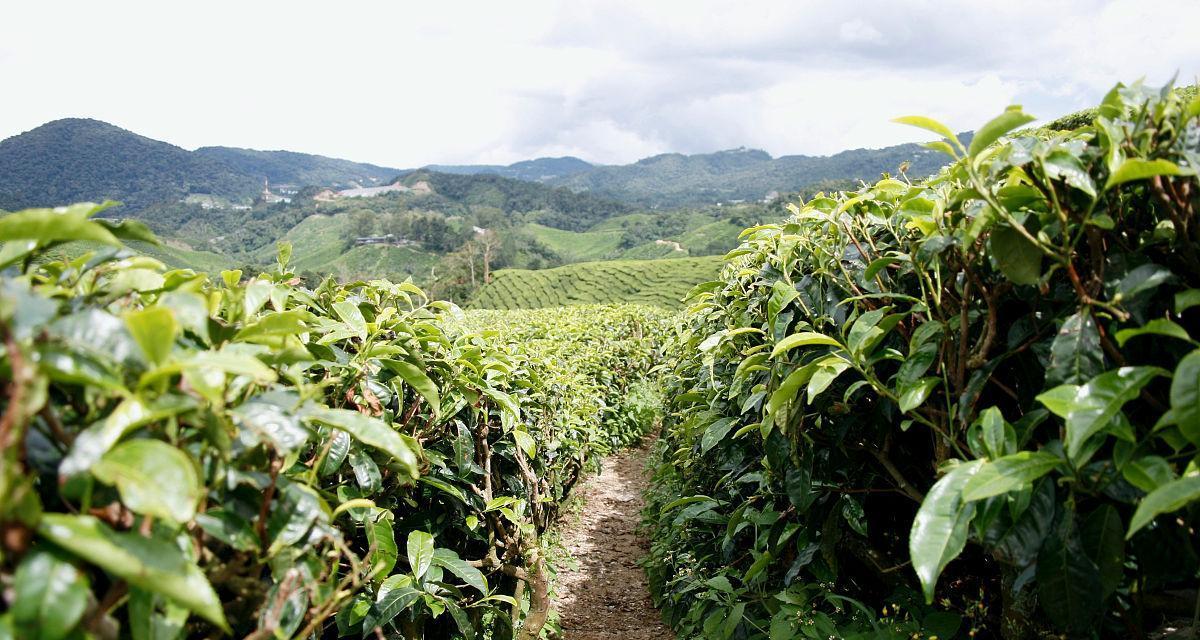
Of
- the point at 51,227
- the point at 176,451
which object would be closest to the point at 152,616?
the point at 176,451

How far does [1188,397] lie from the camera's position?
875 millimetres

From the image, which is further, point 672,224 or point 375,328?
point 672,224

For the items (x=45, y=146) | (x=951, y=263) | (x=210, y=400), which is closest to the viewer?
(x=210, y=400)

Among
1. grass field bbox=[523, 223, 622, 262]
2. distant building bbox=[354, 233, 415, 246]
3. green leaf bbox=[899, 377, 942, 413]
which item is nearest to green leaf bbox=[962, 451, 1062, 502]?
green leaf bbox=[899, 377, 942, 413]

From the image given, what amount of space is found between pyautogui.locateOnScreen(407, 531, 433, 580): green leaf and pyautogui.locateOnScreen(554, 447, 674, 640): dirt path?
2.07 metres

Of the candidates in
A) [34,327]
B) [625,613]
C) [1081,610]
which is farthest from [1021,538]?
[625,613]

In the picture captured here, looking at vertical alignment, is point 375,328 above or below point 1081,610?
above

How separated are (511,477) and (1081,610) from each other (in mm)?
2120

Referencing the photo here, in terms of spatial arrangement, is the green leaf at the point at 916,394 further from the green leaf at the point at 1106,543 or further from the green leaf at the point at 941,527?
the green leaf at the point at 1106,543

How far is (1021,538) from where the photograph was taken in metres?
1.10

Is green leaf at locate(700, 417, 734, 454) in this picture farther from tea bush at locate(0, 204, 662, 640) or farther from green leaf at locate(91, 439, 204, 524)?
green leaf at locate(91, 439, 204, 524)

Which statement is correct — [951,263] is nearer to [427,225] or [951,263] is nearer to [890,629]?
[890,629]

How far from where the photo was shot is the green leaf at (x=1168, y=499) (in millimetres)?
799

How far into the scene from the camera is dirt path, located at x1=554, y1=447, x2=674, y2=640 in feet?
12.4
